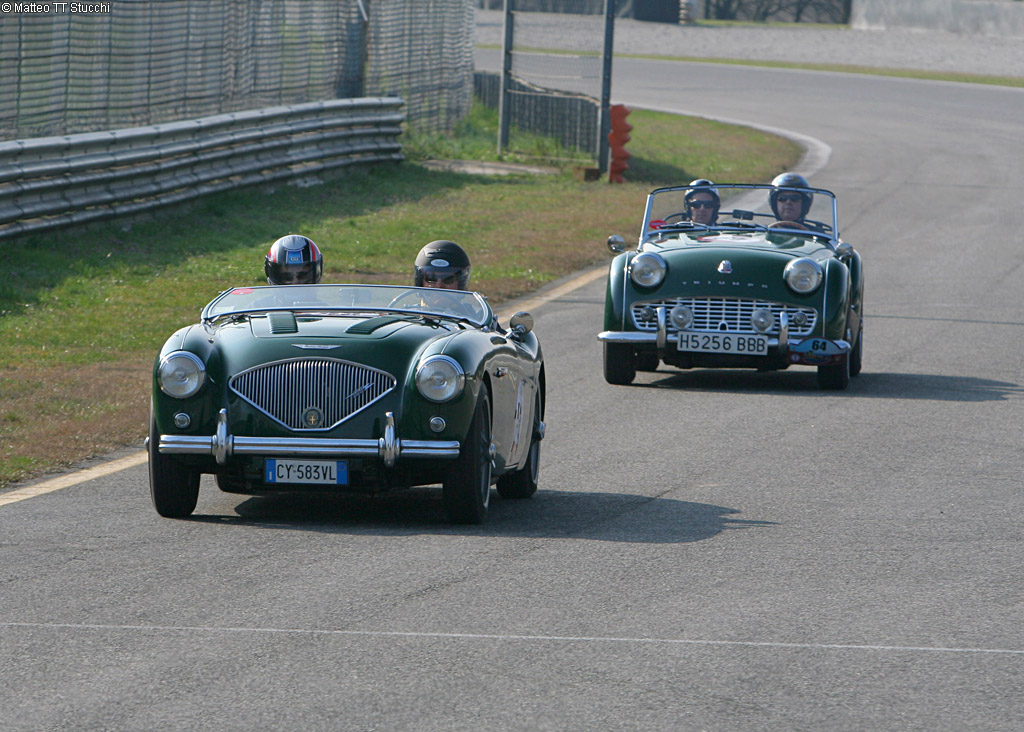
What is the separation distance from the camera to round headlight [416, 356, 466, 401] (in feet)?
23.9

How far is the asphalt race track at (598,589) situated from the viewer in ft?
16.2

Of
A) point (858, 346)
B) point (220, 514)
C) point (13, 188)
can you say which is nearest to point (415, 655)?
point (220, 514)

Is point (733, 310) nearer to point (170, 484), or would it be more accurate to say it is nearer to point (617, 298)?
point (617, 298)

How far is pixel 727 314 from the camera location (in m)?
12.0

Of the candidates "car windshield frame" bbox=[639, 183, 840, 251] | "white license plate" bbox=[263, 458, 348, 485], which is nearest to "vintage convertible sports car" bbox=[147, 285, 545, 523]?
"white license plate" bbox=[263, 458, 348, 485]

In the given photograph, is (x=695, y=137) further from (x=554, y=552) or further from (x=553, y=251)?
(x=554, y=552)

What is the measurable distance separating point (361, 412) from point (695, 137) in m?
26.4

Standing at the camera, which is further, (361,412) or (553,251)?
(553,251)

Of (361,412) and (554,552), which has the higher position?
(361,412)

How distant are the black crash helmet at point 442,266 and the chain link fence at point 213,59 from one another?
8.57 meters

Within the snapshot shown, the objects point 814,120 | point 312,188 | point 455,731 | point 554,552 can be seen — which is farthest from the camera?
point 814,120

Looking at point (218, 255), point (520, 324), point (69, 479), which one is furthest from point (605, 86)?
point (69, 479)

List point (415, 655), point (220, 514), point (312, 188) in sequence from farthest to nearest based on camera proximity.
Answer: point (312, 188)
point (220, 514)
point (415, 655)

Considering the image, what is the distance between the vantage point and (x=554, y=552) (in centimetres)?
698
